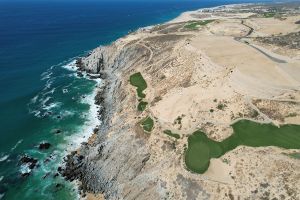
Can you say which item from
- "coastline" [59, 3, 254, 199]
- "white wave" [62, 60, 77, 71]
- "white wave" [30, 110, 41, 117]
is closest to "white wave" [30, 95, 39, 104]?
"white wave" [30, 110, 41, 117]

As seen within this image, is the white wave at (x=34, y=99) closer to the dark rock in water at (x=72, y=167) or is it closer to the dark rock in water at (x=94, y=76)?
the dark rock in water at (x=94, y=76)

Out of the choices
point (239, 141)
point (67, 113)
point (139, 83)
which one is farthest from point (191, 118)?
point (67, 113)

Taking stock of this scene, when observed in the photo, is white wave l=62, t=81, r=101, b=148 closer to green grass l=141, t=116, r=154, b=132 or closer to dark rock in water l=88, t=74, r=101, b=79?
green grass l=141, t=116, r=154, b=132

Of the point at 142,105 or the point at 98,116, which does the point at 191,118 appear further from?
the point at 98,116

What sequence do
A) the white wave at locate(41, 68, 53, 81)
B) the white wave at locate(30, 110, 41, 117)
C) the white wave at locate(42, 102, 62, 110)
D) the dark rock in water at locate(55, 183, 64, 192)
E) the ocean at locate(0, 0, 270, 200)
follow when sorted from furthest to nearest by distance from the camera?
the white wave at locate(41, 68, 53, 81) < the white wave at locate(42, 102, 62, 110) < the white wave at locate(30, 110, 41, 117) < the ocean at locate(0, 0, 270, 200) < the dark rock in water at locate(55, 183, 64, 192)

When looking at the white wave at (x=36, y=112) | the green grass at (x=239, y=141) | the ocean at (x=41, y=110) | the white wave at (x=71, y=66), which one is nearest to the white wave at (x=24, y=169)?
the ocean at (x=41, y=110)

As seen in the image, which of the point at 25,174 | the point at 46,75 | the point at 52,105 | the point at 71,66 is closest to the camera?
the point at 25,174

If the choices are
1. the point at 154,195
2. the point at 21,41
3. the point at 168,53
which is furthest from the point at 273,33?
the point at 21,41

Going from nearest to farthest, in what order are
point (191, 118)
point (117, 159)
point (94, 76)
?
point (117, 159), point (191, 118), point (94, 76)
